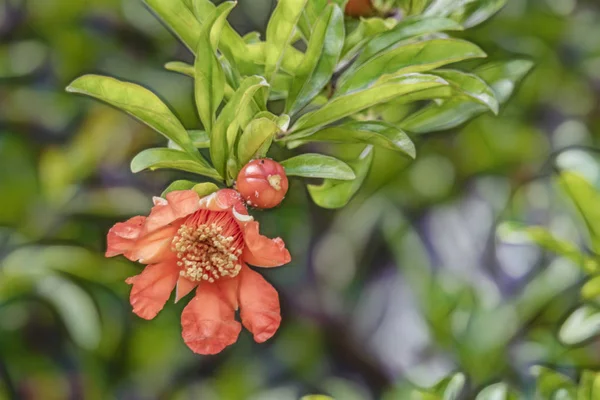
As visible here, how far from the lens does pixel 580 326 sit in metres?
0.83

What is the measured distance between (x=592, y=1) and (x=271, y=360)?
743 mm

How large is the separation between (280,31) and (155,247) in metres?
0.29

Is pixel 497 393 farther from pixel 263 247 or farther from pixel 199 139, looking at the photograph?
pixel 199 139

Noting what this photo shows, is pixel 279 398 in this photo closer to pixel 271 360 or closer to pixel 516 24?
pixel 271 360

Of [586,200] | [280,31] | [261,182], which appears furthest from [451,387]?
[280,31]

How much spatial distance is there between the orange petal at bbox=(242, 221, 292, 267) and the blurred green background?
7.6 inches

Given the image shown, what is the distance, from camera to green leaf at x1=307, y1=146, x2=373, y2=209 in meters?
0.80

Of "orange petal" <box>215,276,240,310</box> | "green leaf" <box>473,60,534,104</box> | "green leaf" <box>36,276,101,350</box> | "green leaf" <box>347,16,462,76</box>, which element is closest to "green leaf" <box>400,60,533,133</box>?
"green leaf" <box>473,60,534,104</box>

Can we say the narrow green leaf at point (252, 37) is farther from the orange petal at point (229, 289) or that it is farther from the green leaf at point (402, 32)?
the orange petal at point (229, 289)

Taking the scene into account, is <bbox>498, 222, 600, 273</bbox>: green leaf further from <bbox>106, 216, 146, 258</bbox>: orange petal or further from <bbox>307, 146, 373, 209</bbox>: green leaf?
<bbox>106, 216, 146, 258</bbox>: orange petal

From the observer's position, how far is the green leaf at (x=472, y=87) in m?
0.75

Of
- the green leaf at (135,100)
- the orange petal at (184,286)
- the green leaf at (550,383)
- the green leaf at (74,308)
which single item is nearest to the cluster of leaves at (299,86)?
the green leaf at (135,100)

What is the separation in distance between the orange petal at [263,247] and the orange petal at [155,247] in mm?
83

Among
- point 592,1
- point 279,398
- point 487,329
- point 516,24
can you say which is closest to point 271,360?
point 279,398
